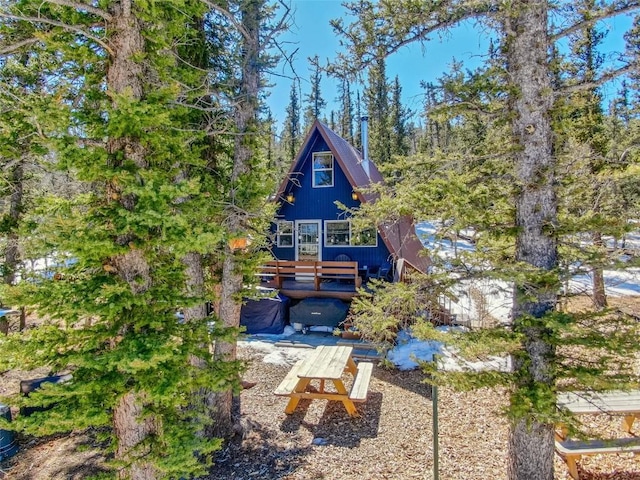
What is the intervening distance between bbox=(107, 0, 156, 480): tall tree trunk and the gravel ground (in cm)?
245

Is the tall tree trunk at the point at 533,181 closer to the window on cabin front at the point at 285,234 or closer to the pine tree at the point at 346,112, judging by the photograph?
the window on cabin front at the point at 285,234

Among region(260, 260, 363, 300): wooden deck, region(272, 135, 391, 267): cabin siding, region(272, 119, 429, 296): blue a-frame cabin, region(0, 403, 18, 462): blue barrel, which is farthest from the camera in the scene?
region(272, 135, 391, 267): cabin siding

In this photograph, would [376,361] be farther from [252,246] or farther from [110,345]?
[110,345]

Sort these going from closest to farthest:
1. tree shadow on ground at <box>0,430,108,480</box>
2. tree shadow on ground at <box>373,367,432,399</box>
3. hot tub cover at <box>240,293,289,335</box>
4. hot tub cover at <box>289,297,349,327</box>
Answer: tree shadow on ground at <box>0,430,108,480</box>
tree shadow on ground at <box>373,367,432,399</box>
hot tub cover at <box>289,297,349,327</box>
hot tub cover at <box>240,293,289,335</box>

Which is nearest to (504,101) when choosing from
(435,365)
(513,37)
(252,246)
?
(513,37)

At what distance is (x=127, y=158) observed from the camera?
317 cm

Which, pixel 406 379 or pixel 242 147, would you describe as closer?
pixel 242 147

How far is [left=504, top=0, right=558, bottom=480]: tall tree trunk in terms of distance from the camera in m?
3.39

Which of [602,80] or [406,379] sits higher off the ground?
[602,80]

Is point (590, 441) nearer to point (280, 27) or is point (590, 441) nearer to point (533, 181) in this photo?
point (533, 181)

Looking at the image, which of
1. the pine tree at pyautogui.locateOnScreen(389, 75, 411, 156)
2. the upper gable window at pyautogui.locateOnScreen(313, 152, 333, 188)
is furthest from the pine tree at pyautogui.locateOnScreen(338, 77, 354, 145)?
the upper gable window at pyautogui.locateOnScreen(313, 152, 333, 188)

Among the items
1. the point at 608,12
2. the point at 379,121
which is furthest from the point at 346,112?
the point at 608,12

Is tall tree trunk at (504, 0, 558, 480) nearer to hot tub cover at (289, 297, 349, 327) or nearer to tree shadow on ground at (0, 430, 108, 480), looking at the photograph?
tree shadow on ground at (0, 430, 108, 480)

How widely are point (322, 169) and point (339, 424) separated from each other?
8758 millimetres
